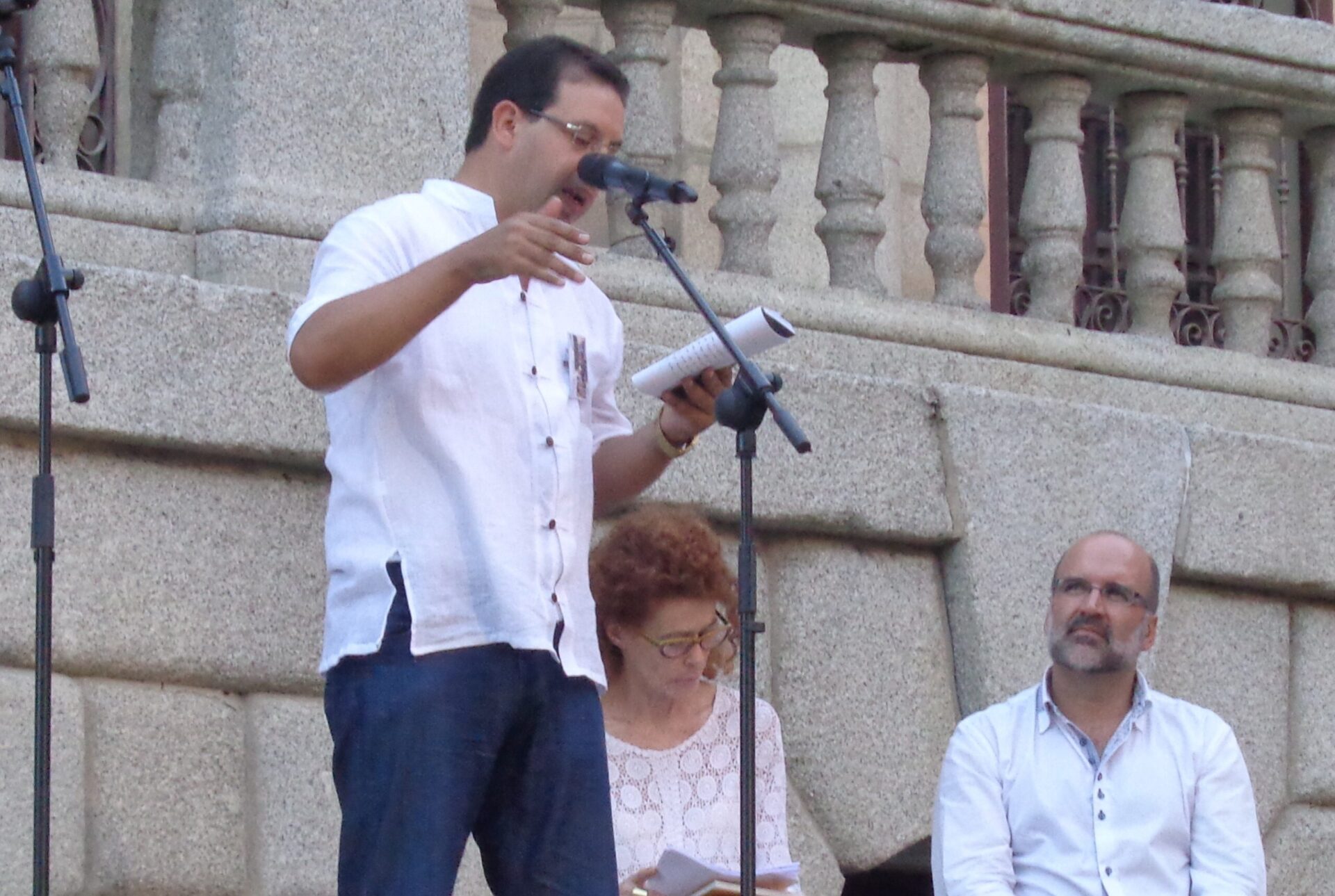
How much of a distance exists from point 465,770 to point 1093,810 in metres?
1.89

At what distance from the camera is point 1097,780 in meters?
5.27

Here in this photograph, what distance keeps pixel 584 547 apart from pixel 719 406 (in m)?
0.28

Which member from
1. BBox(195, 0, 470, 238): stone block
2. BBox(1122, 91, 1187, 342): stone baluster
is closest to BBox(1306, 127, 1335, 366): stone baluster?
BBox(1122, 91, 1187, 342): stone baluster

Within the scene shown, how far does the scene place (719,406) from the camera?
391cm

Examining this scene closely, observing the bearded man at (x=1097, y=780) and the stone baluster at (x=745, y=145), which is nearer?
the bearded man at (x=1097, y=780)

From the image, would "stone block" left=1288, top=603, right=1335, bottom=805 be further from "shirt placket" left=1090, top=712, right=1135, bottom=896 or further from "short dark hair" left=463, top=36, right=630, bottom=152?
"short dark hair" left=463, top=36, right=630, bottom=152

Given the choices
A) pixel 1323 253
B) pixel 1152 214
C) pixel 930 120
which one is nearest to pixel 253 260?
pixel 930 120

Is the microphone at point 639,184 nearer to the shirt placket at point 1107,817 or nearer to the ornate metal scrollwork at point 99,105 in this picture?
the ornate metal scrollwork at point 99,105

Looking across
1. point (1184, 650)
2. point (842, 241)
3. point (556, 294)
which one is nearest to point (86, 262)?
point (556, 294)

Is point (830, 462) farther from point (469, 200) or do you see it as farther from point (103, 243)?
point (469, 200)

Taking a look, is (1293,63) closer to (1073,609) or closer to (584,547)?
(1073,609)

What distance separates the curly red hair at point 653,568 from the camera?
4961 mm

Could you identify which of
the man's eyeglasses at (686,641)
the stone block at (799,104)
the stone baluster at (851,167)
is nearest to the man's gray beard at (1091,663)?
the man's eyeglasses at (686,641)

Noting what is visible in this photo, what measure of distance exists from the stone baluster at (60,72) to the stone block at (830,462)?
3.69ft
